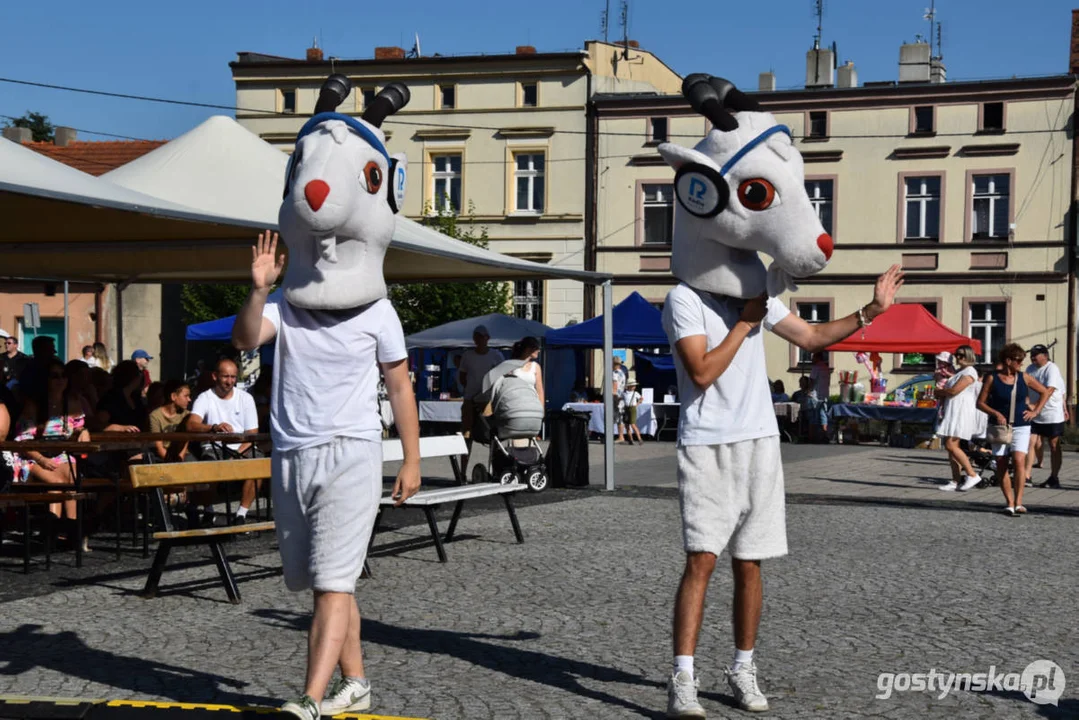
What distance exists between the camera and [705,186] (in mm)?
5578

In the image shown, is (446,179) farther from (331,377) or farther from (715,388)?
(331,377)

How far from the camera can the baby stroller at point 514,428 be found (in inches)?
627

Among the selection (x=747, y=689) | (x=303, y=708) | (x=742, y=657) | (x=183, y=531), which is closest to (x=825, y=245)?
(x=742, y=657)

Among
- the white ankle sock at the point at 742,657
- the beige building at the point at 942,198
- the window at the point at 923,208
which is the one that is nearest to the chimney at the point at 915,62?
the beige building at the point at 942,198

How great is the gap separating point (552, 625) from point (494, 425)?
338 inches

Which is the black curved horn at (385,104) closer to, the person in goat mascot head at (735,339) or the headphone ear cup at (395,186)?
the headphone ear cup at (395,186)

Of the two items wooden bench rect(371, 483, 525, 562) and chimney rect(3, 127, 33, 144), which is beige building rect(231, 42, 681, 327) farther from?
wooden bench rect(371, 483, 525, 562)

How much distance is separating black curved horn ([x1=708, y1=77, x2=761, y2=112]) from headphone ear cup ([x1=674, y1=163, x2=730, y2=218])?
368 mm

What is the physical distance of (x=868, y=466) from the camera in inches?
874

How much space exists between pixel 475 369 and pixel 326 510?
12.9m

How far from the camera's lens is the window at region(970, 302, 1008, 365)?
39125 mm

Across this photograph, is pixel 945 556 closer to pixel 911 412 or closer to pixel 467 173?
Result: pixel 911 412

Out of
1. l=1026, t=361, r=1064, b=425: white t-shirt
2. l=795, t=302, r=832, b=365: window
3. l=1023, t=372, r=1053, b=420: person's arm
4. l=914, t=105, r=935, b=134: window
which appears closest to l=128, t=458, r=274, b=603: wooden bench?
l=1023, t=372, r=1053, b=420: person's arm

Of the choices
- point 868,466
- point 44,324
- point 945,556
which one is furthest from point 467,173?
point 945,556
